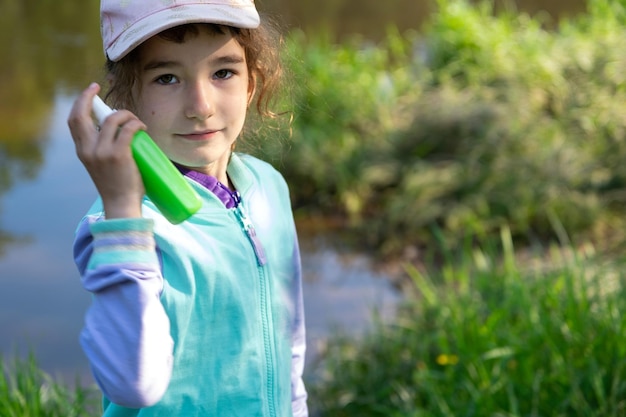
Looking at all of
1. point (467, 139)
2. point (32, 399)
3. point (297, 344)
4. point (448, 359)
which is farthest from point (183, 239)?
point (467, 139)

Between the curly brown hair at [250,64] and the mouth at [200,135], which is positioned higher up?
the curly brown hair at [250,64]

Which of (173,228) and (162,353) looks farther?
(173,228)

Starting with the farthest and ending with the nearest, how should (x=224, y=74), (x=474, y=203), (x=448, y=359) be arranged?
(x=474, y=203) → (x=448, y=359) → (x=224, y=74)

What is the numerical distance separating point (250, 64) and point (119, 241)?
1.74 feet

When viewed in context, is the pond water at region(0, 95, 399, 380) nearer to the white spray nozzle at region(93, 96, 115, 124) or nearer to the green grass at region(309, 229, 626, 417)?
the green grass at region(309, 229, 626, 417)

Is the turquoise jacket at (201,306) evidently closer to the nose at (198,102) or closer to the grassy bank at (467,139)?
the nose at (198,102)

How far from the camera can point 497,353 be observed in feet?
9.82

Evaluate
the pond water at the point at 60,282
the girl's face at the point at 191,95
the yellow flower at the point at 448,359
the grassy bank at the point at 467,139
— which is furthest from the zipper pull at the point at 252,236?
the grassy bank at the point at 467,139

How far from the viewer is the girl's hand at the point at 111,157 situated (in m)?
1.24

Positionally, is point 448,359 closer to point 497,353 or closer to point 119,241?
point 497,353

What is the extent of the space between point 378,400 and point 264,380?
1689 millimetres

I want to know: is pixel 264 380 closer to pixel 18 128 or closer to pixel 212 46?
pixel 212 46

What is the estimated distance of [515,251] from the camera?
4840mm

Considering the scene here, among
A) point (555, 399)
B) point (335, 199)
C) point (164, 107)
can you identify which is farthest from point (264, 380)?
point (335, 199)
